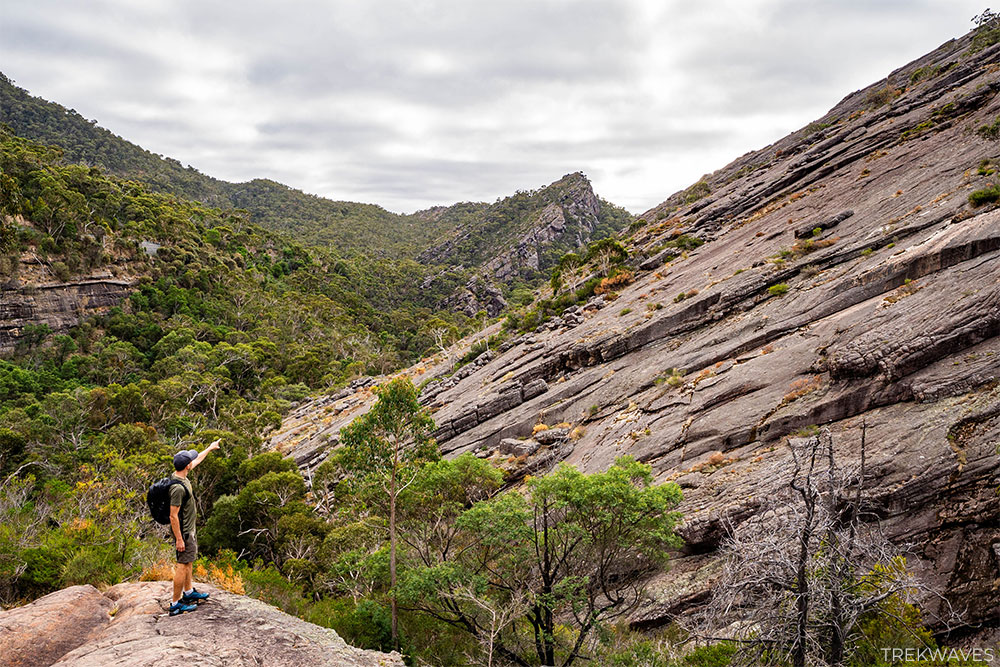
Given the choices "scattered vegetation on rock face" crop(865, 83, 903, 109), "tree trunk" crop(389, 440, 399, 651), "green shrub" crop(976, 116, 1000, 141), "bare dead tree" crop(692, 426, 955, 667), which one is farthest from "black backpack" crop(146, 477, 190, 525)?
"scattered vegetation on rock face" crop(865, 83, 903, 109)

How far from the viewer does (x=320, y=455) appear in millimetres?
33500

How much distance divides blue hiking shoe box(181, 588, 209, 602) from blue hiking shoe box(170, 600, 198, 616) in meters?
0.06

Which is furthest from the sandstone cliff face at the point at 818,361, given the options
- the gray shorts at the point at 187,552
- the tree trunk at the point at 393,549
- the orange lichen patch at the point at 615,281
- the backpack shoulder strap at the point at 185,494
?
the backpack shoulder strap at the point at 185,494

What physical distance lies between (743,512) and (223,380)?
57324 millimetres

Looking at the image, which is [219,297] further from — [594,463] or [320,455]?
[594,463]

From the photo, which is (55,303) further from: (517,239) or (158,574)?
(517,239)

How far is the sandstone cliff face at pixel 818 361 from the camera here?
10.7 meters

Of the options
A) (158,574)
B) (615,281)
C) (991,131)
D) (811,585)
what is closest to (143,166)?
(615,281)

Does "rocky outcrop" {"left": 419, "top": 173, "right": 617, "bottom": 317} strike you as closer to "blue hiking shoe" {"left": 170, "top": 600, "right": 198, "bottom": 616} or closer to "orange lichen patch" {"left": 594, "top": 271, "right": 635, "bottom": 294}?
"orange lichen patch" {"left": 594, "top": 271, "right": 635, "bottom": 294}

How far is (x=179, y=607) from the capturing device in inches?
267

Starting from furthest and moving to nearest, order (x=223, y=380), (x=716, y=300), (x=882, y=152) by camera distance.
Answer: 1. (x=223, y=380)
2. (x=882, y=152)
3. (x=716, y=300)

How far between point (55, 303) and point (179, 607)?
6757cm

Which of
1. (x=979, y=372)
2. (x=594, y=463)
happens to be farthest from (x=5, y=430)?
(x=979, y=372)

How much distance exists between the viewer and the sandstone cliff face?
10727 millimetres
